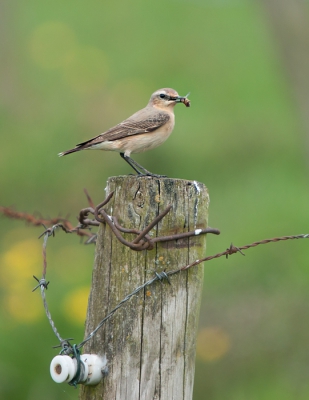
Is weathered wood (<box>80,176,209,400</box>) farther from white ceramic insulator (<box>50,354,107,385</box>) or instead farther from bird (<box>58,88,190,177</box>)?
bird (<box>58,88,190,177</box>)

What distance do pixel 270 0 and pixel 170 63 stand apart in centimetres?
731

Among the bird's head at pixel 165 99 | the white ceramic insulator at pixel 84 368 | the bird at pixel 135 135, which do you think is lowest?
the white ceramic insulator at pixel 84 368

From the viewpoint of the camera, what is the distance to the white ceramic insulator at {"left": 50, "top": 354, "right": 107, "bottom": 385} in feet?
11.2

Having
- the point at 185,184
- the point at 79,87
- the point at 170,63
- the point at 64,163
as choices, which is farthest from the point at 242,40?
the point at 185,184

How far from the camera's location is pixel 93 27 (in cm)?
1956

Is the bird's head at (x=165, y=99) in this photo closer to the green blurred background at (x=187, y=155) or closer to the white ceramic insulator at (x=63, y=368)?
the green blurred background at (x=187, y=155)

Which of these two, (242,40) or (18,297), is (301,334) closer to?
(18,297)

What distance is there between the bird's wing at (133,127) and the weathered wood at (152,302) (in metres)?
2.57

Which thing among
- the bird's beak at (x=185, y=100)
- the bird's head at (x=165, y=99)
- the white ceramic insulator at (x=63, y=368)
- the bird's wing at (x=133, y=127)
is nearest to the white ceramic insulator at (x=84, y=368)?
the white ceramic insulator at (x=63, y=368)

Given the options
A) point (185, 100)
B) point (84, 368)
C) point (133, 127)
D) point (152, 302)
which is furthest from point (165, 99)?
point (84, 368)

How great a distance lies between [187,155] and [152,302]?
8.95m

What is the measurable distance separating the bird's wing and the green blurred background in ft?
5.54

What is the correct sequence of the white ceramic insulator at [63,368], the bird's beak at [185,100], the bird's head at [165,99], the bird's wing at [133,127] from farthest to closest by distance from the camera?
the bird's head at [165,99] → the bird's beak at [185,100] → the bird's wing at [133,127] → the white ceramic insulator at [63,368]

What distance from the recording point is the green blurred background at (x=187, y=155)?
7109 millimetres
